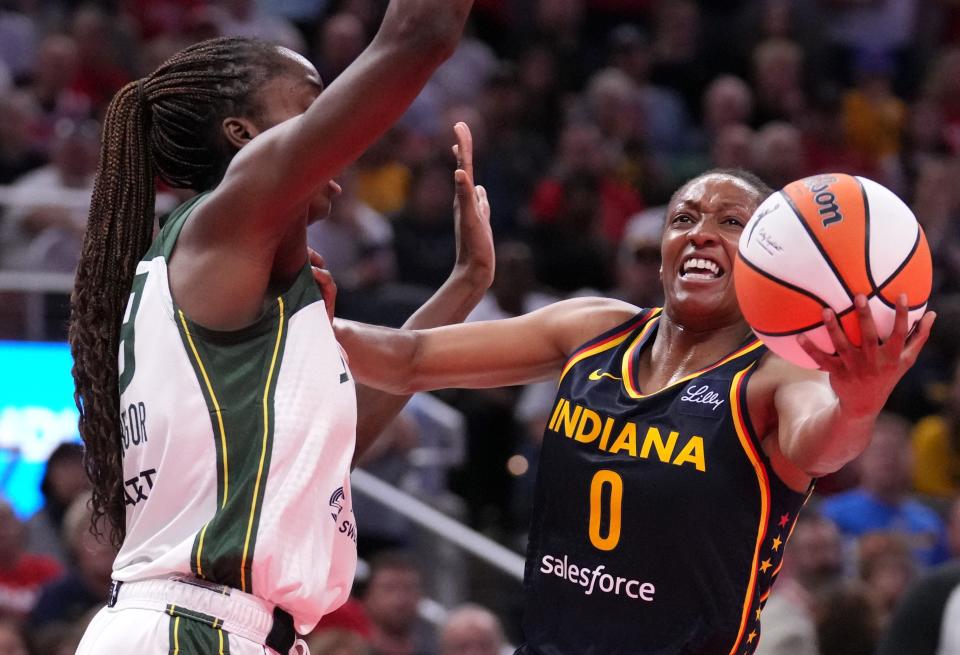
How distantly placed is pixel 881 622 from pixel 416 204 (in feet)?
14.0

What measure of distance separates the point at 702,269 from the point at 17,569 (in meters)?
4.27

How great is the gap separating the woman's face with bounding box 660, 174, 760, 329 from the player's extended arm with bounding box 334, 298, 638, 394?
249 mm

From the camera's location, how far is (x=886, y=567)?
744 cm

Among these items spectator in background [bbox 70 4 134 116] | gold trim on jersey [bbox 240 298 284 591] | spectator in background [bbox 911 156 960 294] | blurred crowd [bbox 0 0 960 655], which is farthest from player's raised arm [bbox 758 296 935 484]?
spectator in background [bbox 70 4 134 116]

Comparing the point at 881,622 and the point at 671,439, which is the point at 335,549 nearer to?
the point at 671,439

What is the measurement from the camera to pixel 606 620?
155 inches

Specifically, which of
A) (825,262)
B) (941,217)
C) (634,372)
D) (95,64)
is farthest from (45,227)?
(825,262)

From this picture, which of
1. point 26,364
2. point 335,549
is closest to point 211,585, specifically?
point 335,549

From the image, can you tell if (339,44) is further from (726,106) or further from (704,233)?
(704,233)

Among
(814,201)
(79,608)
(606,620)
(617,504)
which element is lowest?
(79,608)

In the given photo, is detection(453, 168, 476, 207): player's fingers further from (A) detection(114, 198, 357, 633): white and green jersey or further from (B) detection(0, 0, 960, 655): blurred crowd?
(B) detection(0, 0, 960, 655): blurred crowd

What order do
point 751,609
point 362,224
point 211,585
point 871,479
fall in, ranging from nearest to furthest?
point 211,585
point 751,609
point 871,479
point 362,224

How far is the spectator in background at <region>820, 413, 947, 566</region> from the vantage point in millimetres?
8172

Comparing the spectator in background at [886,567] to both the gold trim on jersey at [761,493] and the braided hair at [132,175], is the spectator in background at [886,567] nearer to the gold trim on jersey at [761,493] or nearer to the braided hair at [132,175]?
the gold trim on jersey at [761,493]
